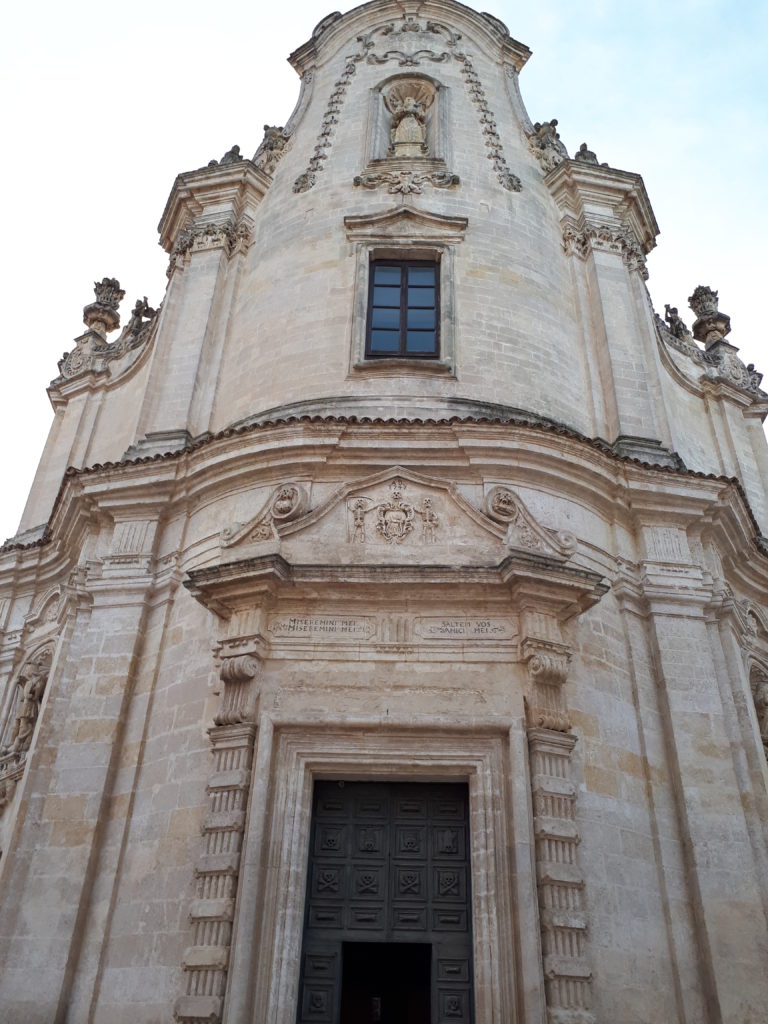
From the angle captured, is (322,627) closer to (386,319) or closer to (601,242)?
(386,319)

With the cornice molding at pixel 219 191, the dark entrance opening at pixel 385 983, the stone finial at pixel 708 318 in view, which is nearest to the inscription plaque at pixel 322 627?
the dark entrance opening at pixel 385 983

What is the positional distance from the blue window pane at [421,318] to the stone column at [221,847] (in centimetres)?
631

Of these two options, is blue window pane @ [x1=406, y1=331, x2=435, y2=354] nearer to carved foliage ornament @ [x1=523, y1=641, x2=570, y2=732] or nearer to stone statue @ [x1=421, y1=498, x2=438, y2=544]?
stone statue @ [x1=421, y1=498, x2=438, y2=544]

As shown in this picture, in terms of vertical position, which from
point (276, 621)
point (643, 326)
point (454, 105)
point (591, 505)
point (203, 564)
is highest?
point (454, 105)

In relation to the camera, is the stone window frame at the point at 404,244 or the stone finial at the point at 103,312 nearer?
the stone window frame at the point at 404,244

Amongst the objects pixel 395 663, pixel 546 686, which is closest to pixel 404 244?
pixel 395 663

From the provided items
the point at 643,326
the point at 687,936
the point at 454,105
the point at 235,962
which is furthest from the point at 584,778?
the point at 454,105

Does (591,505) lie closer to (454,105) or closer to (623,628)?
(623,628)

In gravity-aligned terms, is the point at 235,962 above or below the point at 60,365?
below

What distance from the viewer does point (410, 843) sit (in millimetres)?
9148

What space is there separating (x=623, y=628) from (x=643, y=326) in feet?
18.9

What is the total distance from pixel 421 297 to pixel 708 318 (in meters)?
7.50

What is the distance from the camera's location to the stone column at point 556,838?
8.03 m

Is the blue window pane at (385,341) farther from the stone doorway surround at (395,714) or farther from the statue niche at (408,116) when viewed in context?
the statue niche at (408,116)
